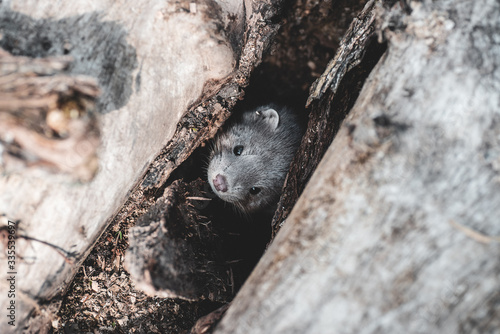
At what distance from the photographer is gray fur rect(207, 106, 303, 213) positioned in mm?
3829

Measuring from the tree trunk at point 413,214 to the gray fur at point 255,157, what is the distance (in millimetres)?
1911

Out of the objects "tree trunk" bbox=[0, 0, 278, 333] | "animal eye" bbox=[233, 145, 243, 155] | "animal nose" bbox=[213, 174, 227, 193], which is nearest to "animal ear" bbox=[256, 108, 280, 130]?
"animal eye" bbox=[233, 145, 243, 155]

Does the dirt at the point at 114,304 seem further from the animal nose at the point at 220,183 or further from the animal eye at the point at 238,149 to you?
the animal eye at the point at 238,149

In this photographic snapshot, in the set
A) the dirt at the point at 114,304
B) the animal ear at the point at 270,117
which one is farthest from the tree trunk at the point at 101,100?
the animal ear at the point at 270,117

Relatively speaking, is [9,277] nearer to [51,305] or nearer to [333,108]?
[51,305]

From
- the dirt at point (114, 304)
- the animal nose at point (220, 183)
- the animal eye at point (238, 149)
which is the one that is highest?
the animal eye at point (238, 149)

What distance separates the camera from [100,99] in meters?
2.18

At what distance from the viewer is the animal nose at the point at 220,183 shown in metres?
3.67

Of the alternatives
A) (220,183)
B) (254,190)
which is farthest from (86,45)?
(254,190)

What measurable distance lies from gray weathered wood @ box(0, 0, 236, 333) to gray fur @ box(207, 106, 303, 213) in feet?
4.54

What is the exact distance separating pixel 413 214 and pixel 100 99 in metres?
1.80

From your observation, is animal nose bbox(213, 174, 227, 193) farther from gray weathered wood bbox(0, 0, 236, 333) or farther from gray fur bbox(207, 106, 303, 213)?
gray weathered wood bbox(0, 0, 236, 333)

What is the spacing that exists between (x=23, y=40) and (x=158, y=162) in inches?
47.0

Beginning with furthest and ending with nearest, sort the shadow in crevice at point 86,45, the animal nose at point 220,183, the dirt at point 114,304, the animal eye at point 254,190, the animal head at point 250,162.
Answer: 1. the animal eye at point 254,190
2. the animal head at point 250,162
3. the animal nose at point 220,183
4. the dirt at point 114,304
5. the shadow in crevice at point 86,45
